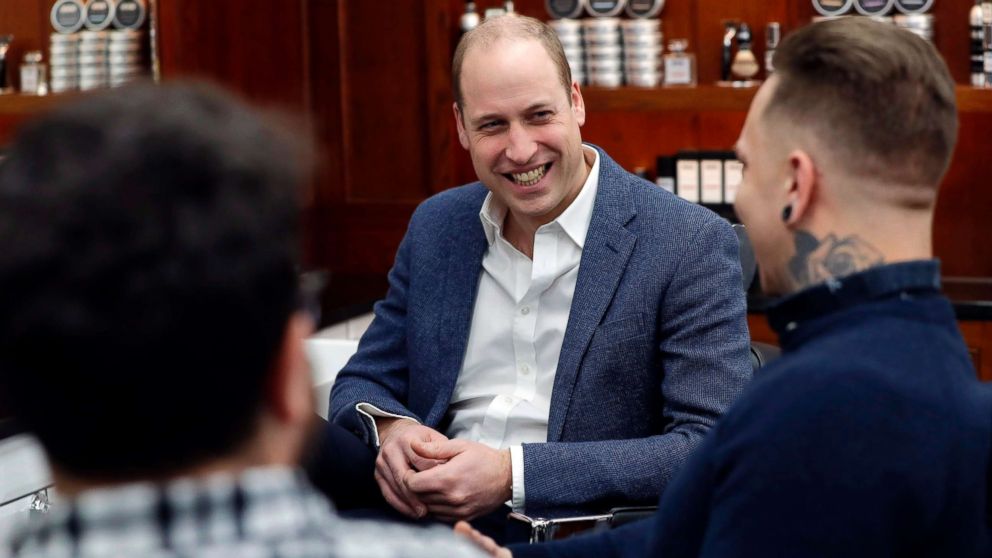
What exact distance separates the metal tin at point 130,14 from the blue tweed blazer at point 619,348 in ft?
7.48

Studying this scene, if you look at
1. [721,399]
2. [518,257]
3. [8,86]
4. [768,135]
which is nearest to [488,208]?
[518,257]

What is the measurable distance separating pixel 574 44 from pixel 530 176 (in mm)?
2484

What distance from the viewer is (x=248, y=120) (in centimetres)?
79

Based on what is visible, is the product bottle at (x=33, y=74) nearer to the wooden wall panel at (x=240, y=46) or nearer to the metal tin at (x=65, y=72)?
the metal tin at (x=65, y=72)

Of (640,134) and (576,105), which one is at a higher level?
(576,105)

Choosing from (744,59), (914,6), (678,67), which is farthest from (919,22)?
(678,67)

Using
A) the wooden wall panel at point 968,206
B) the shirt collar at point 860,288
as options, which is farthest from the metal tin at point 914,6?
the shirt collar at point 860,288

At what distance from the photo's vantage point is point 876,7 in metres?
4.64

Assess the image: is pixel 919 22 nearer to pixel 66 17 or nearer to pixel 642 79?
pixel 642 79

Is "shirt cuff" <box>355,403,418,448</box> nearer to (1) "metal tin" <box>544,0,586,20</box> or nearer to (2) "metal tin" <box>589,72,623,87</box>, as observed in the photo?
(2) "metal tin" <box>589,72,623,87</box>

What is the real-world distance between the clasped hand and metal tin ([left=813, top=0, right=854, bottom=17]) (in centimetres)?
301

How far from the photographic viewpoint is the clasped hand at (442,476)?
2.23 metres

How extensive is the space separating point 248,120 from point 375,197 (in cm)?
474

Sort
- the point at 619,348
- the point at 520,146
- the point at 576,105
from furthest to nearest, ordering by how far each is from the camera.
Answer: the point at 576,105 → the point at 520,146 → the point at 619,348
